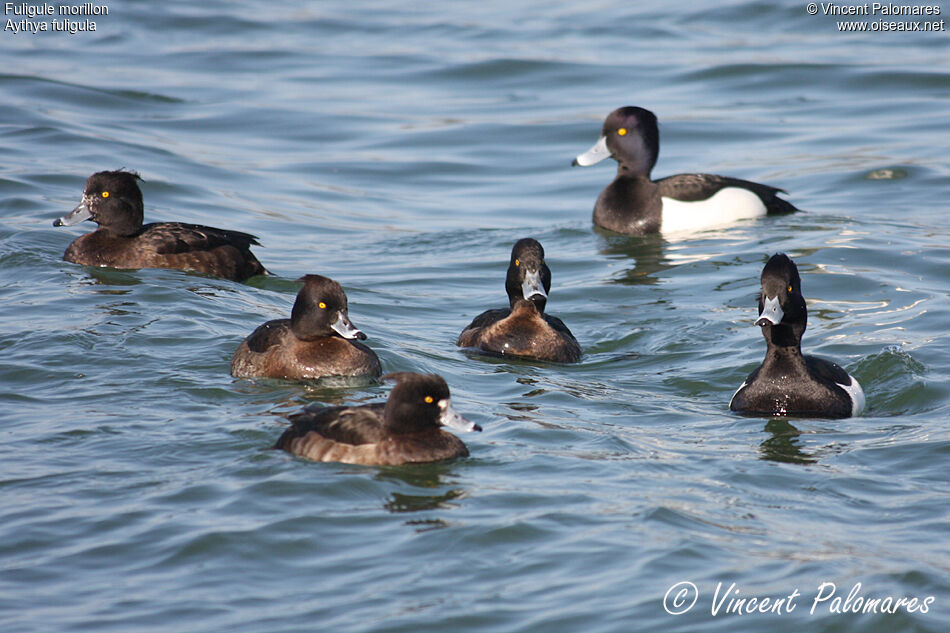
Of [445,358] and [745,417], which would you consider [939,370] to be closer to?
[745,417]

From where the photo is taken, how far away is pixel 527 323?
1018cm

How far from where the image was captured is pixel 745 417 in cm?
875

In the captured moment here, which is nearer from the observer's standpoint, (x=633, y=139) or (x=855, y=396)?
(x=855, y=396)

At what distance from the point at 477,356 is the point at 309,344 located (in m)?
1.67

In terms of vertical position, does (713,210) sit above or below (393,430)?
above

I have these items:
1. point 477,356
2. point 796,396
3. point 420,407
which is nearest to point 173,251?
point 477,356

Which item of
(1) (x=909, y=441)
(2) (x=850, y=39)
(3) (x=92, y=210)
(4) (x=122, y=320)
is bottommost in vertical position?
(1) (x=909, y=441)

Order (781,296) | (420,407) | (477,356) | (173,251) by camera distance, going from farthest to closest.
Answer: (173,251), (477,356), (781,296), (420,407)

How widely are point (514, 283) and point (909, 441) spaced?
343cm

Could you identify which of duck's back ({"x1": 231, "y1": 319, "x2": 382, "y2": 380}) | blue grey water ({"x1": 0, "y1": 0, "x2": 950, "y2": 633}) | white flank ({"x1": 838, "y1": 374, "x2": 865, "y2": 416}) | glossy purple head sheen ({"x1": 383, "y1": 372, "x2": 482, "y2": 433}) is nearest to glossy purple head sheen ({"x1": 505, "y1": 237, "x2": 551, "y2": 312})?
blue grey water ({"x1": 0, "y1": 0, "x2": 950, "y2": 633})

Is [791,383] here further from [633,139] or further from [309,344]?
[633,139]

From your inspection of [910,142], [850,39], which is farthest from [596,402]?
[850,39]

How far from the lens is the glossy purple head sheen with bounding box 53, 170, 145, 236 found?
11953 mm

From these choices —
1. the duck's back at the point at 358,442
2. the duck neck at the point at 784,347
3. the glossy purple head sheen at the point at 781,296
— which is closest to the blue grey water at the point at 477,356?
the duck's back at the point at 358,442
